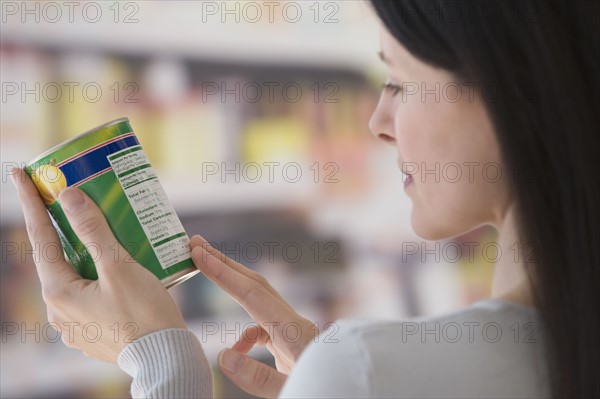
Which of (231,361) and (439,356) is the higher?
(439,356)

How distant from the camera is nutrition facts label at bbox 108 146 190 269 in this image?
77 centimetres

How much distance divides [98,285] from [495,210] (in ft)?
1.36

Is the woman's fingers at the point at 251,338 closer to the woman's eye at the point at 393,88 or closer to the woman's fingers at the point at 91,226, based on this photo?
the woman's fingers at the point at 91,226

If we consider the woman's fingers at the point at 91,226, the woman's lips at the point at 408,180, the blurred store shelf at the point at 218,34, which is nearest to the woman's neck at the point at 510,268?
the woman's lips at the point at 408,180

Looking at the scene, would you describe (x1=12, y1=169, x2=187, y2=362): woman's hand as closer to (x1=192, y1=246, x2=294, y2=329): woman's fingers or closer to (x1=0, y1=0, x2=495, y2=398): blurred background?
(x1=192, y1=246, x2=294, y2=329): woman's fingers

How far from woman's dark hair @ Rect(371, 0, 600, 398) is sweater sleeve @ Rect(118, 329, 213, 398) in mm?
323

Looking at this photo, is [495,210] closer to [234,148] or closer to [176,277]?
[176,277]

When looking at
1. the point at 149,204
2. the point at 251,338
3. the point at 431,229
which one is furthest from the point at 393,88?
the point at 251,338

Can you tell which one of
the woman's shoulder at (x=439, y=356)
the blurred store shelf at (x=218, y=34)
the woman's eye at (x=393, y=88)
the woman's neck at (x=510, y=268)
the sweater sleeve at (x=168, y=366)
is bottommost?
the sweater sleeve at (x=168, y=366)

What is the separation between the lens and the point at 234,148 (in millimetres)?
2295

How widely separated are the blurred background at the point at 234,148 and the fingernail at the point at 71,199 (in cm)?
123

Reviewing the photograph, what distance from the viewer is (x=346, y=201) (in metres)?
2.55

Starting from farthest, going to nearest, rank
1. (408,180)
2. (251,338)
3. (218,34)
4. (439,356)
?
1. (218,34)
2. (251,338)
3. (408,180)
4. (439,356)

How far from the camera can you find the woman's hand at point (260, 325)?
86cm
